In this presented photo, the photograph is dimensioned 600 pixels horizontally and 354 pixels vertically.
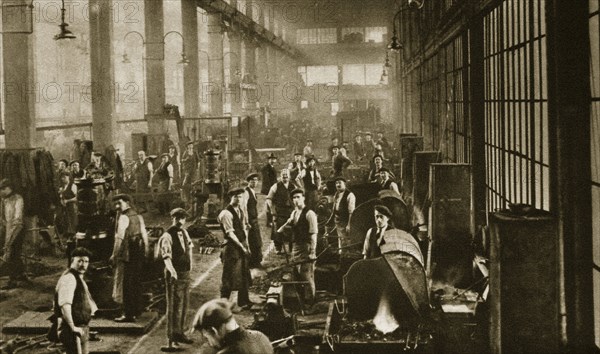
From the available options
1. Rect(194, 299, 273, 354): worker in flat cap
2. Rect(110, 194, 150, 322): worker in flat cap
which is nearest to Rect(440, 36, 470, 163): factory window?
Rect(110, 194, 150, 322): worker in flat cap

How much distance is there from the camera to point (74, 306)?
739cm

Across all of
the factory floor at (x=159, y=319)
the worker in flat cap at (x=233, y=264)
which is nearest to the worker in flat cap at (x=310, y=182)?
the factory floor at (x=159, y=319)

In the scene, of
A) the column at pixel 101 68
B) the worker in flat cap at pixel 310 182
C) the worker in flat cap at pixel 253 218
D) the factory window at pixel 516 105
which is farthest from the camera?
the column at pixel 101 68

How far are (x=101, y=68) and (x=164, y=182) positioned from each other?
13.1 feet

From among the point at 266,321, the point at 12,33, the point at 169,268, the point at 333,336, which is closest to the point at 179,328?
the point at 169,268

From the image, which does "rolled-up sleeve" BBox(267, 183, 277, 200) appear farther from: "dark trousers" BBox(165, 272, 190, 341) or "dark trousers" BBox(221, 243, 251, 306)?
"dark trousers" BBox(165, 272, 190, 341)

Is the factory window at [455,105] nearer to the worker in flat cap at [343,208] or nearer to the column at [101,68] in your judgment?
the worker in flat cap at [343,208]

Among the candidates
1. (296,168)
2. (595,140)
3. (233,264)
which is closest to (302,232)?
(233,264)

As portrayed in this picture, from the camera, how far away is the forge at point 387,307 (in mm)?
7516

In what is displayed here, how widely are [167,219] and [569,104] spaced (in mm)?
14452

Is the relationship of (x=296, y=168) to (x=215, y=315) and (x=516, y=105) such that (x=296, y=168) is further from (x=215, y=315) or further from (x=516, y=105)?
(x=215, y=315)

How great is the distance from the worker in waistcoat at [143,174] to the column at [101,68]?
1531mm

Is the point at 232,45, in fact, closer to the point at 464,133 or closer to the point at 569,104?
the point at 464,133

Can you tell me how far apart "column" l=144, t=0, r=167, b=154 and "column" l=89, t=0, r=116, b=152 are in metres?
3.58
